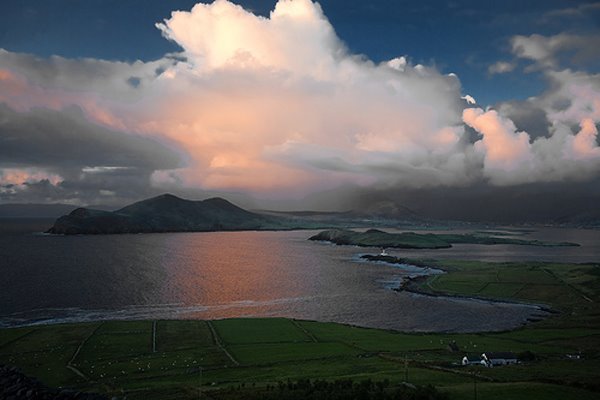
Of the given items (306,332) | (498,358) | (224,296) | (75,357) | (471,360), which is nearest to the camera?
(471,360)

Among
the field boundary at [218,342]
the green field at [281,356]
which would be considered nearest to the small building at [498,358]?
the green field at [281,356]

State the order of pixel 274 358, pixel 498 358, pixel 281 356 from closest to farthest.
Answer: pixel 498 358
pixel 274 358
pixel 281 356

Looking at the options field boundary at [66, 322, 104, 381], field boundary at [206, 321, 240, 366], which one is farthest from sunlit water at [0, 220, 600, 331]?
field boundary at [66, 322, 104, 381]

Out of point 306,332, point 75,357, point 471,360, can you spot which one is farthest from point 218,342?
point 471,360

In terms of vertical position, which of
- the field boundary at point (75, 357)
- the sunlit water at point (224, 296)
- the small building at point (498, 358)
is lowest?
the sunlit water at point (224, 296)

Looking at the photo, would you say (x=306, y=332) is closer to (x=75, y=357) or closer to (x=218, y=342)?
(x=218, y=342)

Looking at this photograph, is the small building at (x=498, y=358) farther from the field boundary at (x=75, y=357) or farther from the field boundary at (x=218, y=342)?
the field boundary at (x=75, y=357)
